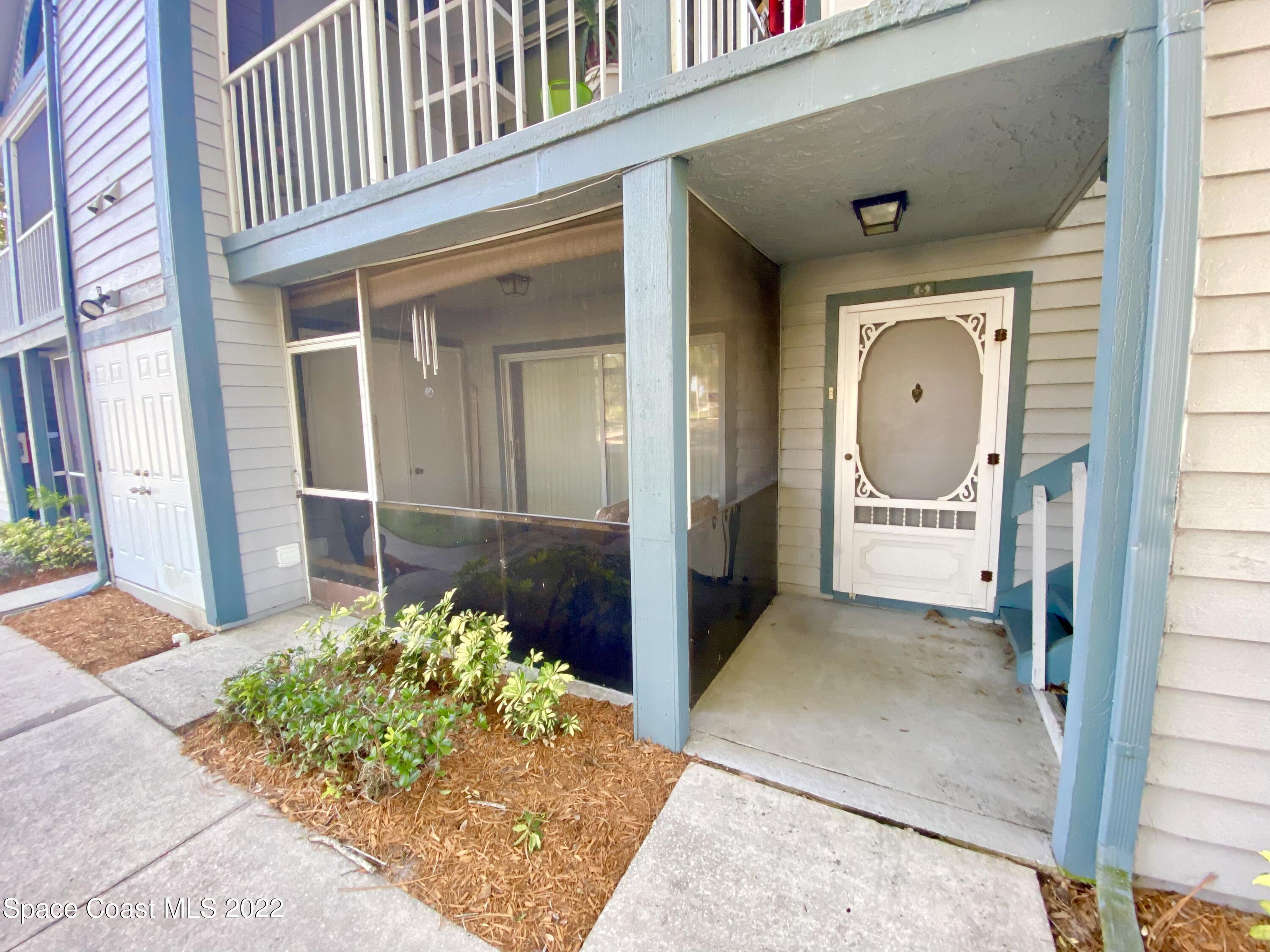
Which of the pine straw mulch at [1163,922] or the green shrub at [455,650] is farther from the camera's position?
the green shrub at [455,650]

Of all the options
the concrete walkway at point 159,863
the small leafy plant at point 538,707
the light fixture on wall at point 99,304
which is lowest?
the concrete walkway at point 159,863

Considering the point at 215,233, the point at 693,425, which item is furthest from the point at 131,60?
the point at 693,425

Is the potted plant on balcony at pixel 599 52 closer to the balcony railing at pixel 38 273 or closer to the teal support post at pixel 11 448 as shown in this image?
the balcony railing at pixel 38 273

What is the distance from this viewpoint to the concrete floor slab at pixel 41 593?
408cm

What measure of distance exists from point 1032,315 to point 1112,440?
6.43ft

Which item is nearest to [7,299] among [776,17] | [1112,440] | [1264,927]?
[776,17]

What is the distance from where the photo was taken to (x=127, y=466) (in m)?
3.91

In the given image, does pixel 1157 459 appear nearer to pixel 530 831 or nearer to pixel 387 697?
pixel 530 831

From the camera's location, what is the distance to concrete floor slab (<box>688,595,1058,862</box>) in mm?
1795

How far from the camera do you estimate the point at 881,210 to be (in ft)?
7.71

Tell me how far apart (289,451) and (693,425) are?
3168 mm

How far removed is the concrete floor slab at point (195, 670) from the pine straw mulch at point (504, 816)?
30 cm

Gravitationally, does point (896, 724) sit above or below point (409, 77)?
below

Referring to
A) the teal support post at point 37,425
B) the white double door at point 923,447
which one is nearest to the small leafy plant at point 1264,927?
the white double door at point 923,447
